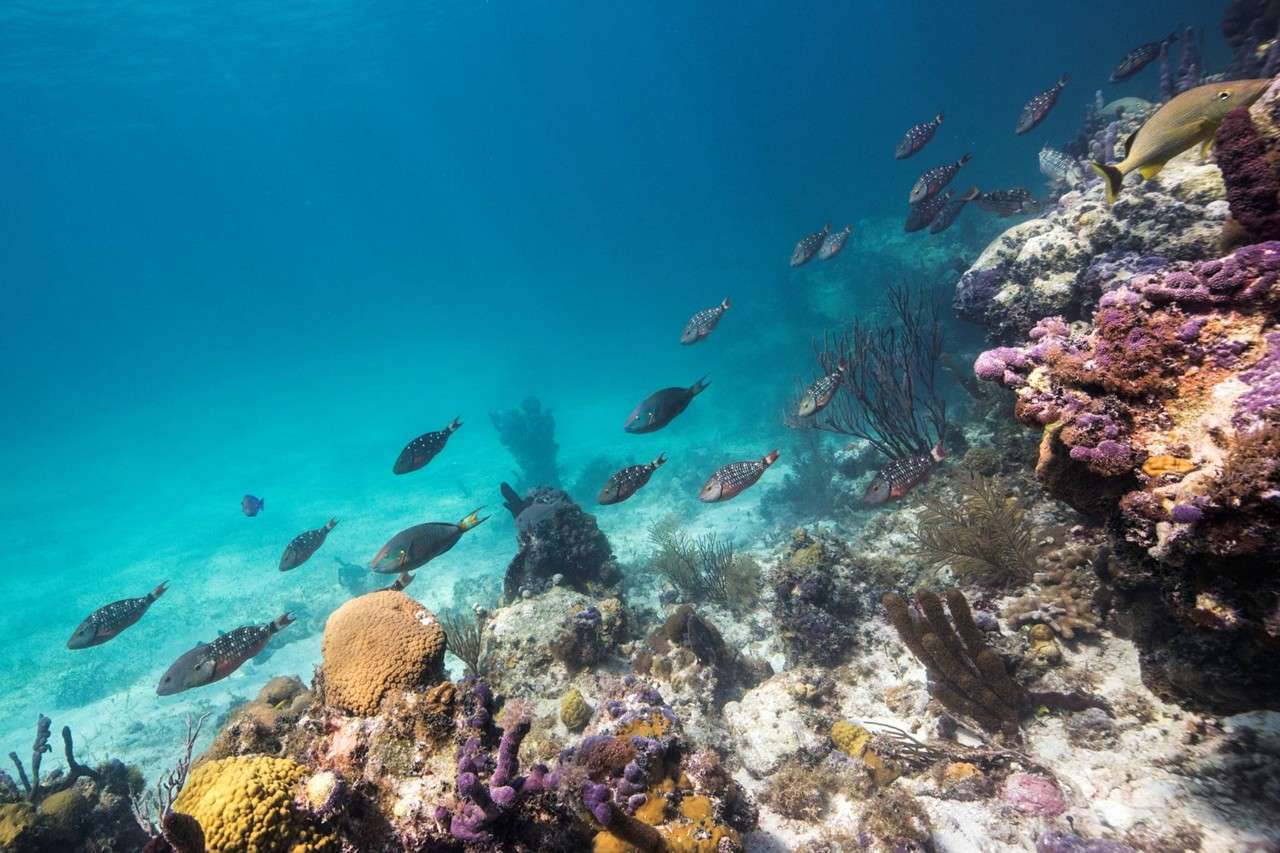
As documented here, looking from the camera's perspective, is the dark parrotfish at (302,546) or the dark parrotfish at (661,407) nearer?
the dark parrotfish at (661,407)

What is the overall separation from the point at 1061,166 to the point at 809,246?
200 inches

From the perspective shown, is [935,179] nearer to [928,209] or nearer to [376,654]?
[928,209]

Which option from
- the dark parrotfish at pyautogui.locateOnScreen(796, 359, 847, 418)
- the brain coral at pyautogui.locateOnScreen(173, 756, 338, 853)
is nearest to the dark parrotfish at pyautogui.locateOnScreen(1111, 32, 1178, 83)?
the dark parrotfish at pyautogui.locateOnScreen(796, 359, 847, 418)

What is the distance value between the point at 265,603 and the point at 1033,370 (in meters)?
20.6

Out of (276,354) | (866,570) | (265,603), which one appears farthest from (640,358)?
(276,354)

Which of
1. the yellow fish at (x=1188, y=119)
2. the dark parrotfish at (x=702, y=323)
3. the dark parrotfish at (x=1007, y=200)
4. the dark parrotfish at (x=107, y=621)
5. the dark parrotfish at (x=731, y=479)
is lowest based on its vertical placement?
the dark parrotfish at (x=731, y=479)

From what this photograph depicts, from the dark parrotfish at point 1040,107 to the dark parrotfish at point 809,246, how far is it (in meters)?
2.76

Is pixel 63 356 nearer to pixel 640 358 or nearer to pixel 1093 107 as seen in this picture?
pixel 640 358

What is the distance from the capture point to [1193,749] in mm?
2725

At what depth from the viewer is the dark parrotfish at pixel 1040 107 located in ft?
24.0

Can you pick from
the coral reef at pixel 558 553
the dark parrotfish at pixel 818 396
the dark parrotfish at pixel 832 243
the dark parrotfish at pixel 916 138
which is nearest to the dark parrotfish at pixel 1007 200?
the dark parrotfish at pixel 916 138

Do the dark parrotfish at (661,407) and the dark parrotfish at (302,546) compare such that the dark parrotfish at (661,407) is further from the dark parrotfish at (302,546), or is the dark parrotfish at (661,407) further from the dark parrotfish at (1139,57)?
the dark parrotfish at (1139,57)

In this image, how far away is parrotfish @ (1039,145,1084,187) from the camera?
8.85 meters

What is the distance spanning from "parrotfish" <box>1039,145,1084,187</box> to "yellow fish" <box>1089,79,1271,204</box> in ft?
22.4
